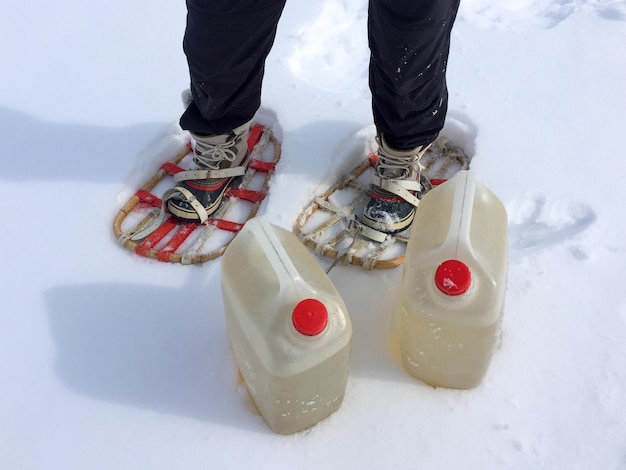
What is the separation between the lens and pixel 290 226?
1.52m

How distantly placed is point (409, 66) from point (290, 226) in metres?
0.48

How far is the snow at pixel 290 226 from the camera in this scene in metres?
1.19

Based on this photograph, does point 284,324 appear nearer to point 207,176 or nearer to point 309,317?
point 309,317

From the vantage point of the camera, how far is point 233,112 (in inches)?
59.4

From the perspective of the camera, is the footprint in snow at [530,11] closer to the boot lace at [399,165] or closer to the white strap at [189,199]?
the boot lace at [399,165]

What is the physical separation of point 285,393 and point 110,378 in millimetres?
437

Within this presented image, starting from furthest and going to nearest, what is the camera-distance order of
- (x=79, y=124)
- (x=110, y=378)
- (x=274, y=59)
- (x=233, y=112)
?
(x=274, y=59) < (x=79, y=124) < (x=233, y=112) < (x=110, y=378)

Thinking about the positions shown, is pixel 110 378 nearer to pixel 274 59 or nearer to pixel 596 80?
pixel 274 59

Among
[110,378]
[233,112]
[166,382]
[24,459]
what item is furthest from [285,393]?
[233,112]

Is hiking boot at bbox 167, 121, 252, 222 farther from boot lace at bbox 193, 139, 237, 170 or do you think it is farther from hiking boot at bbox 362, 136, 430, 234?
hiking boot at bbox 362, 136, 430, 234

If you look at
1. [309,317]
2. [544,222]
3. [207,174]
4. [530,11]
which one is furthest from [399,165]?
[530,11]

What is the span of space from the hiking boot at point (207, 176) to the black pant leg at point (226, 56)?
53 mm

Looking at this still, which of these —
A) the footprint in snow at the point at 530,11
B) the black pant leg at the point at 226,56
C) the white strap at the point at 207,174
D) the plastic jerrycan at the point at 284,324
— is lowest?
the footprint in snow at the point at 530,11

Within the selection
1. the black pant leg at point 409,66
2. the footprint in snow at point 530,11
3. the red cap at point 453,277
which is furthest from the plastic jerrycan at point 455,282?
the footprint in snow at point 530,11
